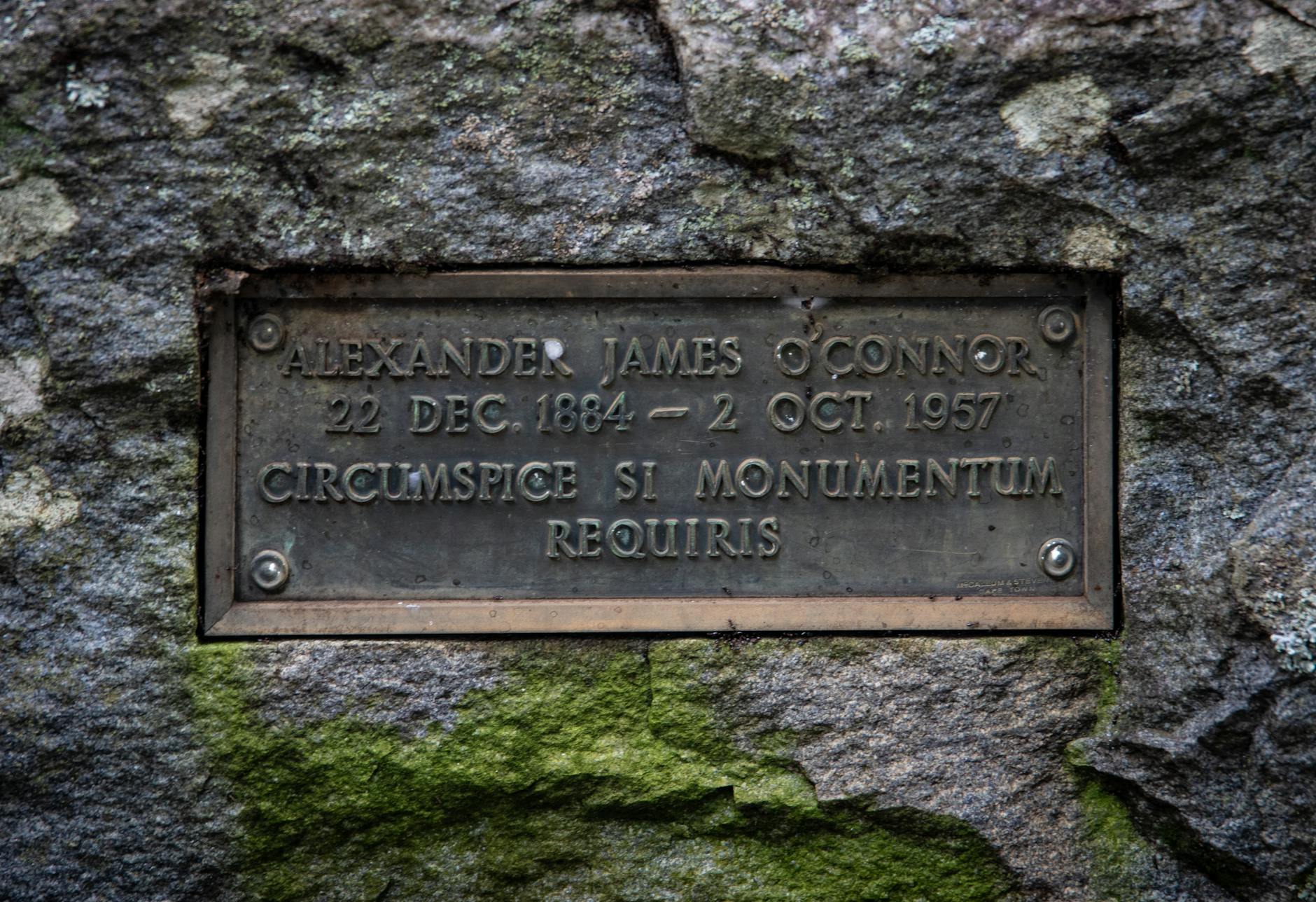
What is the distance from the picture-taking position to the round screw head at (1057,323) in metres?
1.95

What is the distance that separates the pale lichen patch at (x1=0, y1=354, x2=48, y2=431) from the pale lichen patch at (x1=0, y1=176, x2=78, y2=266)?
0.58 ft

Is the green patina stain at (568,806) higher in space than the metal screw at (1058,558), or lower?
lower

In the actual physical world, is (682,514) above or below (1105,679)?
above

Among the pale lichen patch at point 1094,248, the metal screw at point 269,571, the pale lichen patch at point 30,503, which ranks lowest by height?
the metal screw at point 269,571

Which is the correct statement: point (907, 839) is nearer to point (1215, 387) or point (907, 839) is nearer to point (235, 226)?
point (1215, 387)

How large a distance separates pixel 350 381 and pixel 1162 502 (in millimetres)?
1547

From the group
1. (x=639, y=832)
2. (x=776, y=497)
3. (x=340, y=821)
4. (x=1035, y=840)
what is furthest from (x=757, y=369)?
(x=340, y=821)

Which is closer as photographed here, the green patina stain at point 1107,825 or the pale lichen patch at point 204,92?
the pale lichen patch at point 204,92

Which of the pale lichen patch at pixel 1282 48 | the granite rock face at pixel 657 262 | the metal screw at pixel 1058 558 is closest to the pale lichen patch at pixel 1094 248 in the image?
the granite rock face at pixel 657 262

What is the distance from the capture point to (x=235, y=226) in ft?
6.10

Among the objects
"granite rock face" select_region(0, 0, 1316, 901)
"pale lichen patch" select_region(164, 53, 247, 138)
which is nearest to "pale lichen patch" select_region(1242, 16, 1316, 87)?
"granite rock face" select_region(0, 0, 1316, 901)

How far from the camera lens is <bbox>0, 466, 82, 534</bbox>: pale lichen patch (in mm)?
1843

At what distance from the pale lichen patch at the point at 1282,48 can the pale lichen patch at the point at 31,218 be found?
2110 millimetres

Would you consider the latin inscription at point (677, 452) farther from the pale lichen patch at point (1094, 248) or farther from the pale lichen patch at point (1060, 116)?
the pale lichen patch at point (1060, 116)
